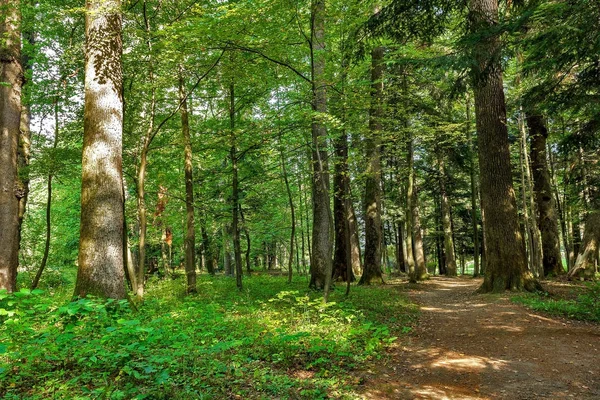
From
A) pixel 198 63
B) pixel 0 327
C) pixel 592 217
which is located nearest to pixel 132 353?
pixel 0 327

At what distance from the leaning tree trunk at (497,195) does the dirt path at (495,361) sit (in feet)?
6.36

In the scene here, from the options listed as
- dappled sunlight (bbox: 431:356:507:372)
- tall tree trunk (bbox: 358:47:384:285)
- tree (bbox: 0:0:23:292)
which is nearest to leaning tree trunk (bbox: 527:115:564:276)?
tall tree trunk (bbox: 358:47:384:285)

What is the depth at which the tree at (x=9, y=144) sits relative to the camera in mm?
7941

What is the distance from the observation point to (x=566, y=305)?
7598 millimetres

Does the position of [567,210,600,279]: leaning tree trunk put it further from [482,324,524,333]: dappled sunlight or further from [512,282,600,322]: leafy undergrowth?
[482,324,524,333]: dappled sunlight

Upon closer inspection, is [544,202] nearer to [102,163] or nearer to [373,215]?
[373,215]

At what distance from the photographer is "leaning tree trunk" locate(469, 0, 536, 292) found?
29.8 feet

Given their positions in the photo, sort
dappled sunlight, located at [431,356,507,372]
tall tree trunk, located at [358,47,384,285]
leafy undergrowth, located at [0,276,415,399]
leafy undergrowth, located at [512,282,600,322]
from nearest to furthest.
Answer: leafy undergrowth, located at [0,276,415,399] → dappled sunlight, located at [431,356,507,372] → leafy undergrowth, located at [512,282,600,322] → tall tree trunk, located at [358,47,384,285]

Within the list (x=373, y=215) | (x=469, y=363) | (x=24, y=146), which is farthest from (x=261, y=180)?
(x=469, y=363)

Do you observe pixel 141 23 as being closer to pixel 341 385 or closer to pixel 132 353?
pixel 132 353

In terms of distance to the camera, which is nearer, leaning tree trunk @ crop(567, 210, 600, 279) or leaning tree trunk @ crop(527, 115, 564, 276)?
leaning tree trunk @ crop(567, 210, 600, 279)

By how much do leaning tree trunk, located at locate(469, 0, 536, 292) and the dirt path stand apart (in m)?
1.94

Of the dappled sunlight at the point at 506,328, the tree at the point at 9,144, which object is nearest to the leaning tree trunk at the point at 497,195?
the dappled sunlight at the point at 506,328

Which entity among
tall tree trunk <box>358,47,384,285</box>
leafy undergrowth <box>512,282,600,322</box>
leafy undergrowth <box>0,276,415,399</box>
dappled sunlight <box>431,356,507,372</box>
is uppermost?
tall tree trunk <box>358,47,384,285</box>
